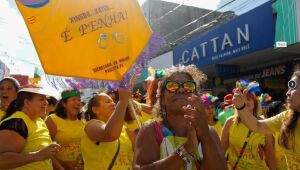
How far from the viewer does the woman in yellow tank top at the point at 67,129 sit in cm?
455

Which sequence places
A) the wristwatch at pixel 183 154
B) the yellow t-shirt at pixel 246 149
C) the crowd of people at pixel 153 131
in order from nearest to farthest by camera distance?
the wristwatch at pixel 183 154, the crowd of people at pixel 153 131, the yellow t-shirt at pixel 246 149

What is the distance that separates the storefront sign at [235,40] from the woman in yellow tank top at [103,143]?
6.56 m

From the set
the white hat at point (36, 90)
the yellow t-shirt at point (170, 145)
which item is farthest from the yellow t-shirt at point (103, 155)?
the yellow t-shirt at point (170, 145)

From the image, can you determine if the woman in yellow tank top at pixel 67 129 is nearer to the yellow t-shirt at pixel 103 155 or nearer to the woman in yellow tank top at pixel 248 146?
the yellow t-shirt at pixel 103 155

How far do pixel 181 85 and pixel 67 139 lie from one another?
2.60 metres

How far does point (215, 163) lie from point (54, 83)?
1845 mm

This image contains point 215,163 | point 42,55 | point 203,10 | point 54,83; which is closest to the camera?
point 215,163

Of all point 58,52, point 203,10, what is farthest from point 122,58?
point 203,10

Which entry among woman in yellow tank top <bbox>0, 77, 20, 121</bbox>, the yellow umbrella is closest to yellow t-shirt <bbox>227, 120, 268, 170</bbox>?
the yellow umbrella

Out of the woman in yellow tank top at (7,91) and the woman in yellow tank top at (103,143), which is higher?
the woman in yellow tank top at (7,91)

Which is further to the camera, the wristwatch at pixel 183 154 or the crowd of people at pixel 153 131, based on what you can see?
the crowd of people at pixel 153 131

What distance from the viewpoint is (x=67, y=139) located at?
15.2 feet

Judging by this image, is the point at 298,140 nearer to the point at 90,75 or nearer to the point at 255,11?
the point at 90,75

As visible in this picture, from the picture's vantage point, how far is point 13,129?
3.34m
